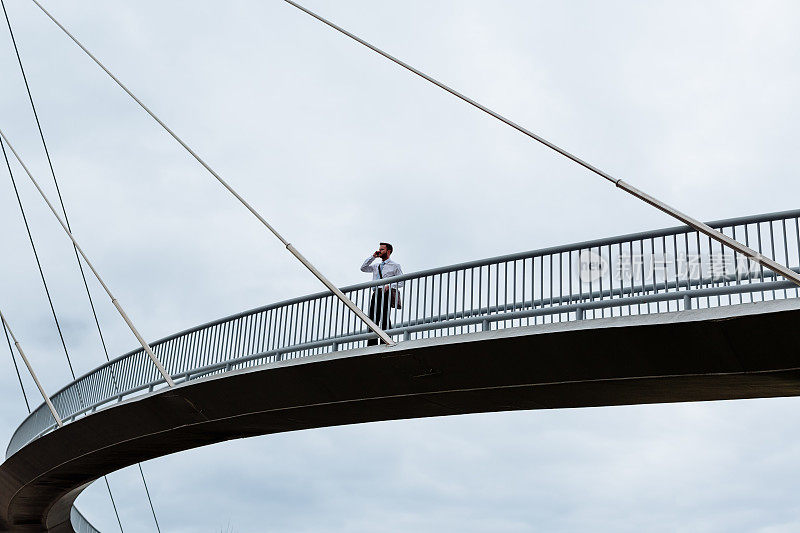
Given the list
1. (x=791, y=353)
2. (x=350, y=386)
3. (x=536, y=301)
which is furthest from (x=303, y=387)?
(x=791, y=353)

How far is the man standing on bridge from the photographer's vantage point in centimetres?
1600

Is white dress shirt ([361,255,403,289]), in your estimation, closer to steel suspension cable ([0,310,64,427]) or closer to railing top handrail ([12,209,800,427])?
railing top handrail ([12,209,800,427])

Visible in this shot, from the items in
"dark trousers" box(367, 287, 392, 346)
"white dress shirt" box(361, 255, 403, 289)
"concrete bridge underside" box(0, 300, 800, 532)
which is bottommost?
"concrete bridge underside" box(0, 300, 800, 532)

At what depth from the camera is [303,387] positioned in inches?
669

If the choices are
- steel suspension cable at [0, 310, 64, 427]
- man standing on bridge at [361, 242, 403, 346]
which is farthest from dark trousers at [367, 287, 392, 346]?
steel suspension cable at [0, 310, 64, 427]

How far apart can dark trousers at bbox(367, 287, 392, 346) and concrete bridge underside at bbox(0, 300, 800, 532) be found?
591mm

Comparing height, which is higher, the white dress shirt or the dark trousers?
the white dress shirt

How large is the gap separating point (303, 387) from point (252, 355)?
1.11 m

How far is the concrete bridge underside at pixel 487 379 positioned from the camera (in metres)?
12.5

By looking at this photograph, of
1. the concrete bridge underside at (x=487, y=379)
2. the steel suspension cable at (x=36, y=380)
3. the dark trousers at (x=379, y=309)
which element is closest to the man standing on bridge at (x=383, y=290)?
the dark trousers at (x=379, y=309)

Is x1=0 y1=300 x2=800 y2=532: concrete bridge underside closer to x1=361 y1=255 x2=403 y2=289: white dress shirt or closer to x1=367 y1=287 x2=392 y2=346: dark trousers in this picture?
x1=367 y1=287 x2=392 y2=346: dark trousers

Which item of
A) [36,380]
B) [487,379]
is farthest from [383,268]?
[36,380]

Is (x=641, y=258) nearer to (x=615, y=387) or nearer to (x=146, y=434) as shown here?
(x=615, y=387)

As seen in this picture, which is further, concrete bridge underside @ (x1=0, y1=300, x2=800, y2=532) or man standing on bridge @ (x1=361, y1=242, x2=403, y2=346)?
man standing on bridge @ (x1=361, y1=242, x2=403, y2=346)
